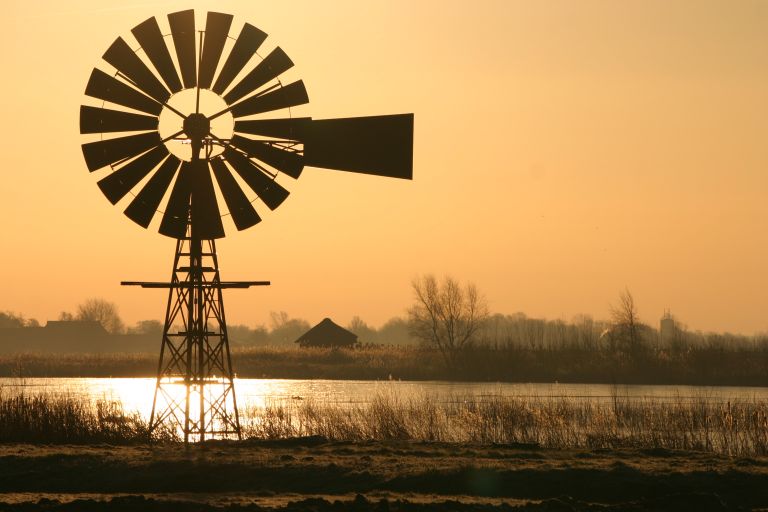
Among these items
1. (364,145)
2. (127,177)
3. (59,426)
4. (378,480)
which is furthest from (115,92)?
(378,480)

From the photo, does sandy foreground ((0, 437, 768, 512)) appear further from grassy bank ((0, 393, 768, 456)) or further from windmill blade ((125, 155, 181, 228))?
windmill blade ((125, 155, 181, 228))

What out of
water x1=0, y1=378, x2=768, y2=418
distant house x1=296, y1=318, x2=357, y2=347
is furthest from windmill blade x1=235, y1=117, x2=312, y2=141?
distant house x1=296, y1=318, x2=357, y2=347

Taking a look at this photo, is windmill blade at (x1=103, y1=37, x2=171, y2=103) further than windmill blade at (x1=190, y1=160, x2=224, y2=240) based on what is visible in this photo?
No

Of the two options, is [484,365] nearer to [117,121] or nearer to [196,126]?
[196,126]

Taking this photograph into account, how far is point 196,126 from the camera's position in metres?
21.4

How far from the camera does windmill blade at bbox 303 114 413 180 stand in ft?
70.5

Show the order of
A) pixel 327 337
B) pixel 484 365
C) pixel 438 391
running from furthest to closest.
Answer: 1. pixel 327 337
2. pixel 484 365
3. pixel 438 391

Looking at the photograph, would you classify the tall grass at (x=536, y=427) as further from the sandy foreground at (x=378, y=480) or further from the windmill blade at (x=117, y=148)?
the windmill blade at (x=117, y=148)

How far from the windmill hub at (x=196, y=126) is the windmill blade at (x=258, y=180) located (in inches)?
20.6

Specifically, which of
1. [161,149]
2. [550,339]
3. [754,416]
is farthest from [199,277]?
[550,339]

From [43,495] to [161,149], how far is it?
769 cm

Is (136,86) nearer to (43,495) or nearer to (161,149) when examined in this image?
(161,149)

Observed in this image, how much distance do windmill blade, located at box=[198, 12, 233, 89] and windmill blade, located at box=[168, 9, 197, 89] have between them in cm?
18

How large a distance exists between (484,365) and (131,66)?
133ft
